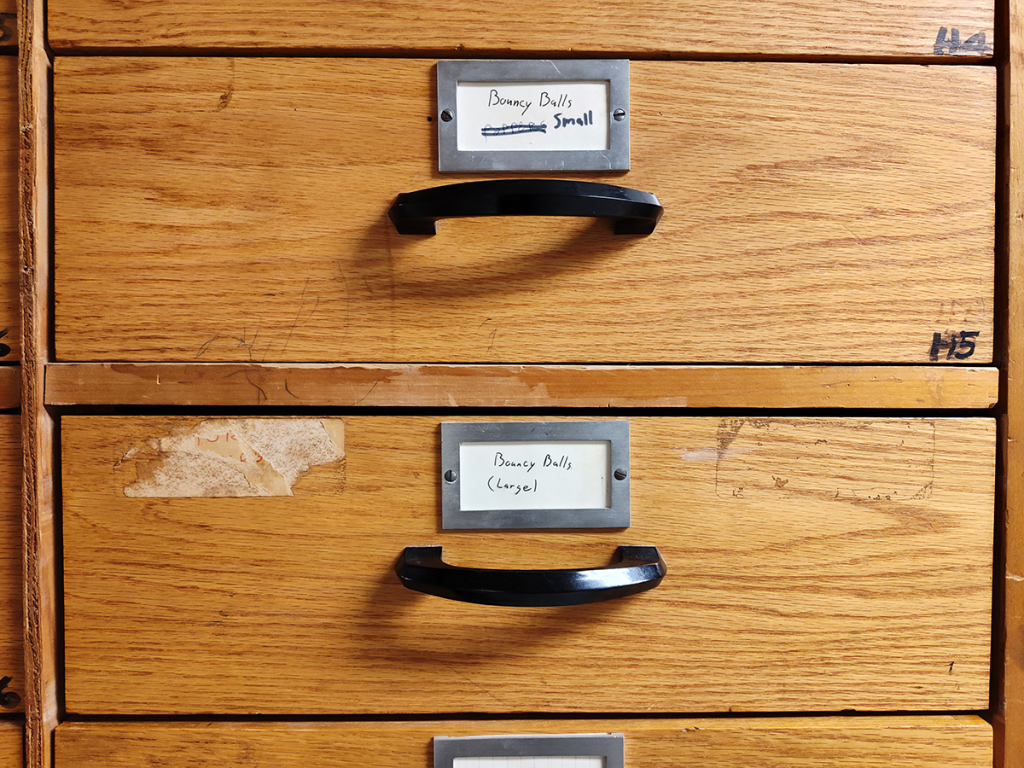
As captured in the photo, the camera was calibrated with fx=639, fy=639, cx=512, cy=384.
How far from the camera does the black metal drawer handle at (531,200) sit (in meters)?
0.32

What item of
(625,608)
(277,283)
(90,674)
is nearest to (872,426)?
(625,608)

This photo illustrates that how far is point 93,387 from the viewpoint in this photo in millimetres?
352

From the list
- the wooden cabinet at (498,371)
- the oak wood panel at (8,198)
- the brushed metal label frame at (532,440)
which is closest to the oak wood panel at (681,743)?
the wooden cabinet at (498,371)

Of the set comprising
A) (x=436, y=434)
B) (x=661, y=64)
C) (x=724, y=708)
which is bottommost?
(x=724, y=708)

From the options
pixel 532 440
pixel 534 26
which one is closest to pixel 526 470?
pixel 532 440

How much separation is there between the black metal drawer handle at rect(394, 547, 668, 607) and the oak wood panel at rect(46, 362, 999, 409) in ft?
0.29

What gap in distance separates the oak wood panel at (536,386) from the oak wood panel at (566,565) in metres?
0.01

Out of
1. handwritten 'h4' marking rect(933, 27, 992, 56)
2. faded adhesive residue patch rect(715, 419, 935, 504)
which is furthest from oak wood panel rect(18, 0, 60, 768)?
handwritten 'h4' marking rect(933, 27, 992, 56)

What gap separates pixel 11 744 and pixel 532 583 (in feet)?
1.02

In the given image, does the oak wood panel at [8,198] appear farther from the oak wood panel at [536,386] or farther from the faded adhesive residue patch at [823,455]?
the faded adhesive residue patch at [823,455]

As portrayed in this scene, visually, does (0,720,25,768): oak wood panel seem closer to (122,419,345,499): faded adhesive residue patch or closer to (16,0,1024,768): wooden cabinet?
(16,0,1024,768): wooden cabinet

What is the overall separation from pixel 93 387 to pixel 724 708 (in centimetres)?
40

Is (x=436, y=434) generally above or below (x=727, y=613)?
above

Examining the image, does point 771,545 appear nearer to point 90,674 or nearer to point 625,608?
point 625,608
